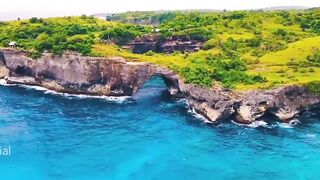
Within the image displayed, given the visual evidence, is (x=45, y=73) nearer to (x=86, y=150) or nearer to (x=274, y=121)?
(x=86, y=150)

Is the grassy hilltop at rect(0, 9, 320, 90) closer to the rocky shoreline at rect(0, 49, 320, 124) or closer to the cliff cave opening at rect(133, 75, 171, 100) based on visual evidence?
the rocky shoreline at rect(0, 49, 320, 124)

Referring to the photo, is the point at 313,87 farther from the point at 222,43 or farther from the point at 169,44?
the point at 169,44

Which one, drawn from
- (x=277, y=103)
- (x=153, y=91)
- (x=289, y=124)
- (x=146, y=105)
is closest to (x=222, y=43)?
(x=153, y=91)

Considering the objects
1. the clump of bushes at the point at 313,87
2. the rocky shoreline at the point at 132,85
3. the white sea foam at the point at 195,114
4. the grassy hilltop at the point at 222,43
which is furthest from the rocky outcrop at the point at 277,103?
the white sea foam at the point at 195,114

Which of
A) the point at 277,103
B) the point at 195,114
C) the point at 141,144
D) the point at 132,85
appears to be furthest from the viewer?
the point at 132,85

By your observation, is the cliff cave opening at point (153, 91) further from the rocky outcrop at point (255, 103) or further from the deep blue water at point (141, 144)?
the rocky outcrop at point (255, 103)

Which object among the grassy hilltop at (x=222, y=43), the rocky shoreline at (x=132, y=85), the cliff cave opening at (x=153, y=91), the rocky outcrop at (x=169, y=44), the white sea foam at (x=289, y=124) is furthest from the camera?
the rocky outcrop at (x=169, y=44)
